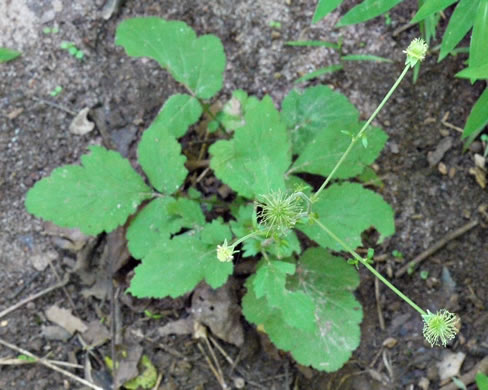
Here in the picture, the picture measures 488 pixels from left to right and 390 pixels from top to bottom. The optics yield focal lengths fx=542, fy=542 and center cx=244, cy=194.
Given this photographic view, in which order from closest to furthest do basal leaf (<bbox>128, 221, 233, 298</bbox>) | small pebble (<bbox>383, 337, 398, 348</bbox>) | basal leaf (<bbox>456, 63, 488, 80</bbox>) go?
basal leaf (<bbox>456, 63, 488, 80</bbox>) < basal leaf (<bbox>128, 221, 233, 298</bbox>) < small pebble (<bbox>383, 337, 398, 348</bbox>)

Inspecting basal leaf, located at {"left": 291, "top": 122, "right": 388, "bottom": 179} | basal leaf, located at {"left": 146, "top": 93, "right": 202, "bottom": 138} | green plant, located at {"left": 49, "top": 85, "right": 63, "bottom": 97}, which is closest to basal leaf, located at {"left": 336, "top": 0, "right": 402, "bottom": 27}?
basal leaf, located at {"left": 291, "top": 122, "right": 388, "bottom": 179}

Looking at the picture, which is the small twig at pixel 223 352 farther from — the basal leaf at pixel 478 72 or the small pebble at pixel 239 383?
the basal leaf at pixel 478 72

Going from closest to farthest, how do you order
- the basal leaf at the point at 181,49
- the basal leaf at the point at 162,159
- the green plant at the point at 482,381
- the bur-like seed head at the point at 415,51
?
1. the bur-like seed head at the point at 415,51
2. the green plant at the point at 482,381
3. the basal leaf at the point at 162,159
4. the basal leaf at the point at 181,49

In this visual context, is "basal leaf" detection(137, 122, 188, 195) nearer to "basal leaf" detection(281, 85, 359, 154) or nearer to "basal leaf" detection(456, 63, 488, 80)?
"basal leaf" detection(281, 85, 359, 154)

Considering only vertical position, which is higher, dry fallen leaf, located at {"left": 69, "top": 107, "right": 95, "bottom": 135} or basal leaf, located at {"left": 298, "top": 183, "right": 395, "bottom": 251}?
dry fallen leaf, located at {"left": 69, "top": 107, "right": 95, "bottom": 135}

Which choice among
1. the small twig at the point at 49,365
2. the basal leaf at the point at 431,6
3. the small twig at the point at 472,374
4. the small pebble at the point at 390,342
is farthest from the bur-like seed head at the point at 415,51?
the small twig at the point at 49,365

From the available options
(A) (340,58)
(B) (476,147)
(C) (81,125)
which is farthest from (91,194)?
(B) (476,147)

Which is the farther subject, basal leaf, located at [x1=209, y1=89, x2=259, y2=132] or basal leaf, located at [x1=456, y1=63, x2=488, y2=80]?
basal leaf, located at [x1=209, y1=89, x2=259, y2=132]
